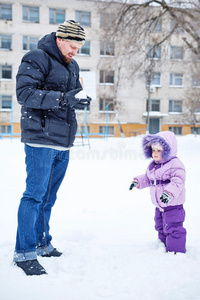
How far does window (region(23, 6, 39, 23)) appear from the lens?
2561 cm

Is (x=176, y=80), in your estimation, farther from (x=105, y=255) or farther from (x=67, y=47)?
(x=105, y=255)

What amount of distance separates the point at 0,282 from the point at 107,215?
1.89 m

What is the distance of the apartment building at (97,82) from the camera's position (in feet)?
83.5

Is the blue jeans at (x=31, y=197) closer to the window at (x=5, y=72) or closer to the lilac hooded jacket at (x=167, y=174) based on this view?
the lilac hooded jacket at (x=167, y=174)

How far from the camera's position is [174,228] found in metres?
2.48

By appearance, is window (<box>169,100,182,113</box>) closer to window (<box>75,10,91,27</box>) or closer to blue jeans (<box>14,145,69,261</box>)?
window (<box>75,10,91,27</box>)

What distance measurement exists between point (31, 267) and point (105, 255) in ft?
2.07

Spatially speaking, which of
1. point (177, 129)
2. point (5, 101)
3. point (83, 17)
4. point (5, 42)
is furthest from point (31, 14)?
point (177, 129)

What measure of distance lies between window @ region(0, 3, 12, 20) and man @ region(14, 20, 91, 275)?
26413mm

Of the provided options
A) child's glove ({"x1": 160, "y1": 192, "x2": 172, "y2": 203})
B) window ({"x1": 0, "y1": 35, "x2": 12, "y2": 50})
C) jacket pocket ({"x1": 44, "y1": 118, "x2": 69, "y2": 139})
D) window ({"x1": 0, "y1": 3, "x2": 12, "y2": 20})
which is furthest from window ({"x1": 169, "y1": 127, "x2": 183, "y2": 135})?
jacket pocket ({"x1": 44, "y1": 118, "x2": 69, "y2": 139})

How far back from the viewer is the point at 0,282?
1.96 meters

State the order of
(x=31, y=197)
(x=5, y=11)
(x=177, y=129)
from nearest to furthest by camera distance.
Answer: (x=31, y=197) < (x=5, y=11) < (x=177, y=129)

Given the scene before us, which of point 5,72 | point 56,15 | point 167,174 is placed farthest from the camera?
point 56,15

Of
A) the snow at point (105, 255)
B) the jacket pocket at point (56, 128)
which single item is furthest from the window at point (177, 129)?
the jacket pocket at point (56, 128)
